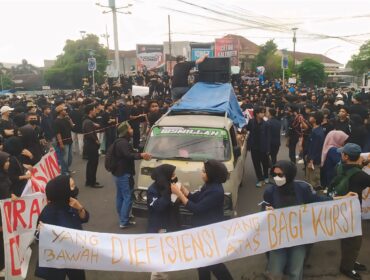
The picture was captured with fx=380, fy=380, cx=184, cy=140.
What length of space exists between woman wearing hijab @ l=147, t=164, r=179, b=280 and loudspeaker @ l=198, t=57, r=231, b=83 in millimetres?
9833

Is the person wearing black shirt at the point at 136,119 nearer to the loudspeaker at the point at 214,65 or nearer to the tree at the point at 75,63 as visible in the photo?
the loudspeaker at the point at 214,65

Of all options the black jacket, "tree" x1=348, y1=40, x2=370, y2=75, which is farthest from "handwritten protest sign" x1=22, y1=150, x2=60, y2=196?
"tree" x1=348, y1=40, x2=370, y2=75

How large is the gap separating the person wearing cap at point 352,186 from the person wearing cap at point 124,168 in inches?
123

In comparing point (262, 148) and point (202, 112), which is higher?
point (202, 112)

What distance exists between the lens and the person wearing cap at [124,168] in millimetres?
6340

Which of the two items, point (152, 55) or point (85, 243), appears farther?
point (152, 55)

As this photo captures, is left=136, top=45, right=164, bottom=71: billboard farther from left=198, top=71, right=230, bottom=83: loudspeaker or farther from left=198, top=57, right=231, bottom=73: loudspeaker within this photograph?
left=198, top=57, right=231, bottom=73: loudspeaker

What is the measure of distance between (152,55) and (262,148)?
31214 millimetres

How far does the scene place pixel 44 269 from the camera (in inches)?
154

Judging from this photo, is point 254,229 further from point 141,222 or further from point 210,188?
point 141,222

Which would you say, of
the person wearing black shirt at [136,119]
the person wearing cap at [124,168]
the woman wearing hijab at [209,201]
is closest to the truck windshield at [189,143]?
the person wearing cap at [124,168]

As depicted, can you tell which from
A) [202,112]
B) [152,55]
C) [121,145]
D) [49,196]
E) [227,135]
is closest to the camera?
[49,196]

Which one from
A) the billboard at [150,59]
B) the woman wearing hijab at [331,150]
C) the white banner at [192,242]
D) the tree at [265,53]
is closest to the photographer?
the white banner at [192,242]

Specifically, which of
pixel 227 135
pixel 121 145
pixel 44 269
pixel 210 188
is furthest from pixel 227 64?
pixel 44 269
